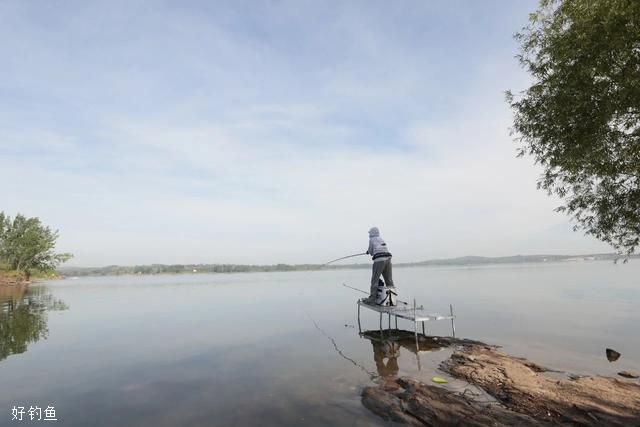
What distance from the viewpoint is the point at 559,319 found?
26.8m

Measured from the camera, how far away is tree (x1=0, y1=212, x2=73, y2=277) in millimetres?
92000

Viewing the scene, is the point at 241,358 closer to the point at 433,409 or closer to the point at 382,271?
the point at 382,271

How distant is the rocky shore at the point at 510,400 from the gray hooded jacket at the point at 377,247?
6.94 meters

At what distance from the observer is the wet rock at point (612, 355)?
16208mm

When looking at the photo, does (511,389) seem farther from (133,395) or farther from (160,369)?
A: (160,369)

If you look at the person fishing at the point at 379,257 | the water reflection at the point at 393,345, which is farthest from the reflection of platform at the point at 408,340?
the person fishing at the point at 379,257

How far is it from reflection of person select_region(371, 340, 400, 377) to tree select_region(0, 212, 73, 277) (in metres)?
104

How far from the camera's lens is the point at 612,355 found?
16.7 m

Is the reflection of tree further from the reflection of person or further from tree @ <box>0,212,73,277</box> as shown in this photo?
tree @ <box>0,212,73,277</box>

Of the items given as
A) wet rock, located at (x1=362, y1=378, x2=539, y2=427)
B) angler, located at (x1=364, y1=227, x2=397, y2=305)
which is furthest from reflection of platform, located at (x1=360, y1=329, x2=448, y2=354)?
wet rock, located at (x1=362, y1=378, x2=539, y2=427)

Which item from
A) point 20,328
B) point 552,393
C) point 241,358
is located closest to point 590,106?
point 552,393

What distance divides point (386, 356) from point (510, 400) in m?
7.61

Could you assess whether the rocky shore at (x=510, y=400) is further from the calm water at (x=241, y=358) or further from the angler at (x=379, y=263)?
the angler at (x=379, y=263)

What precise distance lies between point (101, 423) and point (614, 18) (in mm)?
15806
